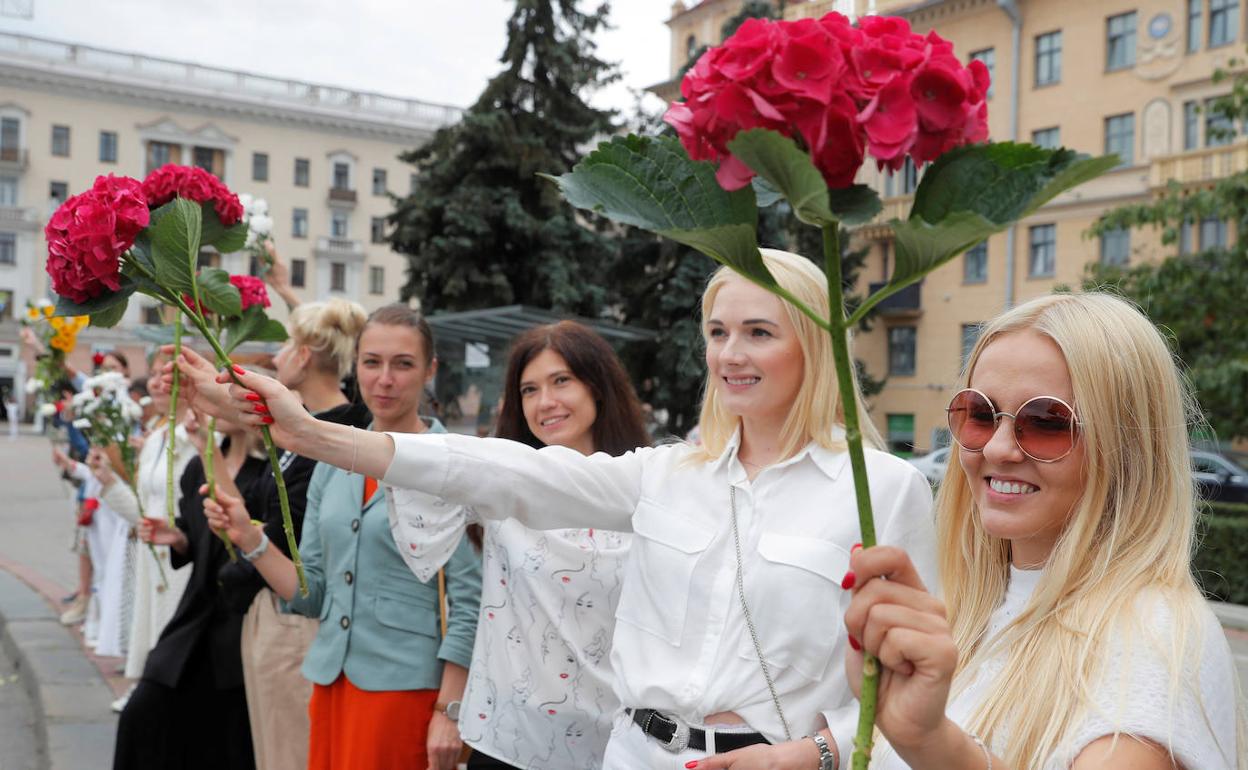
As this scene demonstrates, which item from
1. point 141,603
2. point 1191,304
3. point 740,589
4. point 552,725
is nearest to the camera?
point 740,589

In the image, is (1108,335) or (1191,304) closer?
(1108,335)

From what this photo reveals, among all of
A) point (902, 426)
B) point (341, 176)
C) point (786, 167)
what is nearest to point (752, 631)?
point (786, 167)

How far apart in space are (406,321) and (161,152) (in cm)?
5481

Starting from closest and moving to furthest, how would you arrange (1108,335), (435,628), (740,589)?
(1108,335)
(740,589)
(435,628)

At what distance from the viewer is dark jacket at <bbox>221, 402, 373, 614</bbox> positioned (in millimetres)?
3656

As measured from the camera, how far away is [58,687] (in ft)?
20.5

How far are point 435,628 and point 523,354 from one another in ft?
2.82

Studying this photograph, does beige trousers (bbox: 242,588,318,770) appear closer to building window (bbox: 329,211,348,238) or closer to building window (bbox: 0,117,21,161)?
building window (bbox: 0,117,21,161)

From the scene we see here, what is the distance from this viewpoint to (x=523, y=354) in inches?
132

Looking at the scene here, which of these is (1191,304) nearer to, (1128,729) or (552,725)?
(552,725)

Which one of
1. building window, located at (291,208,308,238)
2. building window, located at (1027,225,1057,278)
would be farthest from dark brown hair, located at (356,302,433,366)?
building window, located at (291,208,308,238)

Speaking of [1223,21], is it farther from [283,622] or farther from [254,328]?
[254,328]

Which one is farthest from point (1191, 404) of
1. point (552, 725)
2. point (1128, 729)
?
point (552, 725)

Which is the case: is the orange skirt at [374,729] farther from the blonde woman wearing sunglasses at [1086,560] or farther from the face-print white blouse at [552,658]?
the blonde woman wearing sunglasses at [1086,560]
